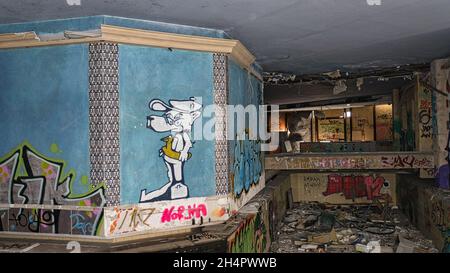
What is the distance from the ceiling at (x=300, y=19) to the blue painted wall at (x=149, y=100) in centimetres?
78

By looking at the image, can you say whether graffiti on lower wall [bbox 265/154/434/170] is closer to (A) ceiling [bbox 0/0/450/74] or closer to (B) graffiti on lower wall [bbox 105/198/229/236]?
(A) ceiling [bbox 0/0/450/74]

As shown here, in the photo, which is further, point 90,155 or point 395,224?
point 395,224

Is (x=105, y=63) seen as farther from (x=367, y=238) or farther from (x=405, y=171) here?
(x=405, y=171)

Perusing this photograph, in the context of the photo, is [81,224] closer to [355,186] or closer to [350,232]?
[350,232]

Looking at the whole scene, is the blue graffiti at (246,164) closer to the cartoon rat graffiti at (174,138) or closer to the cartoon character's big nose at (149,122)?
the cartoon rat graffiti at (174,138)

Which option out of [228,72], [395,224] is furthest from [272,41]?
[395,224]

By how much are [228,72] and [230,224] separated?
3335mm

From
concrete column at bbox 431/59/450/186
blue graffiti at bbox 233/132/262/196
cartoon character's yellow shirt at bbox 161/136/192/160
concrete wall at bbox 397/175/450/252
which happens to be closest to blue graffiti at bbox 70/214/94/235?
cartoon character's yellow shirt at bbox 161/136/192/160

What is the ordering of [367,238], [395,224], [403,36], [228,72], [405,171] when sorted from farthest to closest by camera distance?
1. [405,171]
2. [395,224]
3. [367,238]
4. [403,36]
5. [228,72]

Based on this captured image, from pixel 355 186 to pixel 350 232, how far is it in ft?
17.2

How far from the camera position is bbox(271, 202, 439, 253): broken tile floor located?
424 inches

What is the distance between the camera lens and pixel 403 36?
342 inches

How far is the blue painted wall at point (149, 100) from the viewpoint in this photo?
21.5 ft

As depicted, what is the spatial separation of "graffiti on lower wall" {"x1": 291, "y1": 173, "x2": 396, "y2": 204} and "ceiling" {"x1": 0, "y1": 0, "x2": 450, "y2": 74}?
26.0 feet
